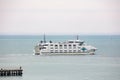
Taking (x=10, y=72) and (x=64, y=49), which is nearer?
(x=10, y=72)

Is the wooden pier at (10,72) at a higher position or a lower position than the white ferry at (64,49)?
lower

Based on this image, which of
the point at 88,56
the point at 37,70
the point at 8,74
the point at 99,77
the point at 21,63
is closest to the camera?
the point at 99,77

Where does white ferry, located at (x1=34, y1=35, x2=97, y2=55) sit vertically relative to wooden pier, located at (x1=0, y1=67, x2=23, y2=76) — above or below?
above

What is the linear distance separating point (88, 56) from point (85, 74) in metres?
13.8

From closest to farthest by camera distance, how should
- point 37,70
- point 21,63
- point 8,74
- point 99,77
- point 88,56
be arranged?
point 99,77, point 8,74, point 37,70, point 21,63, point 88,56

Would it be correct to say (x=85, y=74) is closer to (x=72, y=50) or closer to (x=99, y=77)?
(x=99, y=77)

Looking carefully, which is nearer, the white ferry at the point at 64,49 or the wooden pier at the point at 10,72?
the wooden pier at the point at 10,72

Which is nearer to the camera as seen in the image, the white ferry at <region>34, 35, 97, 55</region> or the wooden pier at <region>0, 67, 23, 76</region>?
the wooden pier at <region>0, 67, 23, 76</region>

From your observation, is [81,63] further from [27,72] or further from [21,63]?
[27,72]

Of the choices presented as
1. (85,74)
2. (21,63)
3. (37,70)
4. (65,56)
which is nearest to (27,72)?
(37,70)

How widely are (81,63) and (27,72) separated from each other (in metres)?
6.74

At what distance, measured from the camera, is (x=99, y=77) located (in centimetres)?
2503

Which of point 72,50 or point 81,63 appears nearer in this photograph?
point 81,63

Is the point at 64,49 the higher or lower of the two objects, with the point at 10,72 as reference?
higher
